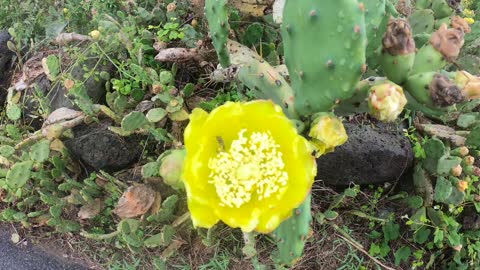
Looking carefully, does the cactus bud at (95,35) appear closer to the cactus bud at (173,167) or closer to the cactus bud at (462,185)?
the cactus bud at (173,167)

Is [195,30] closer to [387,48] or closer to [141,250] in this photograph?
[141,250]

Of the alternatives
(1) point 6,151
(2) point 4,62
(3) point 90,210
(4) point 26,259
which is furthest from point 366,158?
(2) point 4,62

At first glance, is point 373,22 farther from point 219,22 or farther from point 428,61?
point 219,22

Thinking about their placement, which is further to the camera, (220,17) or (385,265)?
(385,265)

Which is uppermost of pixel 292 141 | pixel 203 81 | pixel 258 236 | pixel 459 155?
pixel 292 141

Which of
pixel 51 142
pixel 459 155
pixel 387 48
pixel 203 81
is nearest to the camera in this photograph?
pixel 387 48

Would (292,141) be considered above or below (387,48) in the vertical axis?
below

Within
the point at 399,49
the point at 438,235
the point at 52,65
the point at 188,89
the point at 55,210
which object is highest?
the point at 399,49

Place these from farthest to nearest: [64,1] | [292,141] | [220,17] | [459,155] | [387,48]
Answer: [64,1] → [459,155] → [220,17] → [387,48] → [292,141]

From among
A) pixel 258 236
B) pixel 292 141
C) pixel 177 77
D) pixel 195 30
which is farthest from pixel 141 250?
pixel 292 141
